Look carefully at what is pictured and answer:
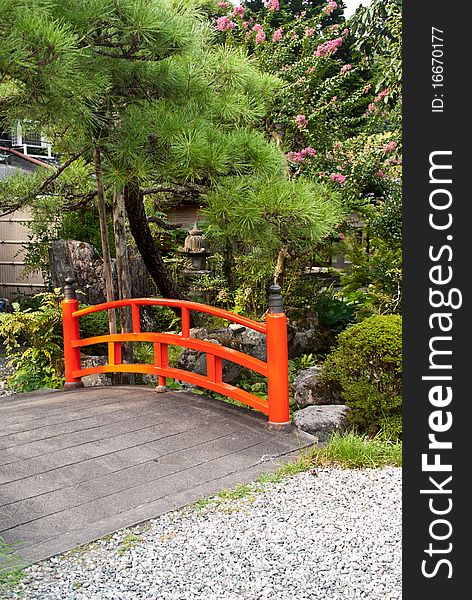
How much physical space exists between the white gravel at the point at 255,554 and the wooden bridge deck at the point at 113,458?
199mm

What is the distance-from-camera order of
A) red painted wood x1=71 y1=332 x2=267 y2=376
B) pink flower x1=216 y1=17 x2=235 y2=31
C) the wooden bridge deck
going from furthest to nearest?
pink flower x1=216 y1=17 x2=235 y2=31 < red painted wood x1=71 y1=332 x2=267 y2=376 < the wooden bridge deck

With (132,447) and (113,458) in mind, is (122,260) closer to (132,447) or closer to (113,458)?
(132,447)

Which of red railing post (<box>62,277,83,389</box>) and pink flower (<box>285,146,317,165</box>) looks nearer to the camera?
red railing post (<box>62,277,83,389</box>)

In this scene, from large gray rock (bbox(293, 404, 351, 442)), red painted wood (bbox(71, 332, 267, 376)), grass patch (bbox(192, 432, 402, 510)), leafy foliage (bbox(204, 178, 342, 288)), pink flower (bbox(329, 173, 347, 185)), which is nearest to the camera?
grass patch (bbox(192, 432, 402, 510))

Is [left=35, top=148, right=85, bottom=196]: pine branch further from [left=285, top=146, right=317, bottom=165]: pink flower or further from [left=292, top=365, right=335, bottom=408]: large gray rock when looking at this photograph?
[left=285, top=146, right=317, bottom=165]: pink flower

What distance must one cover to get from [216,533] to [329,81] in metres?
→ 7.34

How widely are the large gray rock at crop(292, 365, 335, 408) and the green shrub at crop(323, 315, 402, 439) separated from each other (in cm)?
61

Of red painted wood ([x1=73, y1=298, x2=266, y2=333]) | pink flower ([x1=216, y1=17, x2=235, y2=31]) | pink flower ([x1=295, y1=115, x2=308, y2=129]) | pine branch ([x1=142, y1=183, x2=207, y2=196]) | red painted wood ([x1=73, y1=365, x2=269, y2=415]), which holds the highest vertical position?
pink flower ([x1=216, y1=17, x2=235, y2=31])

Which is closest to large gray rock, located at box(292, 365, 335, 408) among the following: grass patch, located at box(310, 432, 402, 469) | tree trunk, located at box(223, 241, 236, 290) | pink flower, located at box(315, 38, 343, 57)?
grass patch, located at box(310, 432, 402, 469)

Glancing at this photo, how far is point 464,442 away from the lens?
254cm

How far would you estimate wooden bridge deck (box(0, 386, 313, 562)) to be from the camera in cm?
353

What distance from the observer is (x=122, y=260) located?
22.2 ft

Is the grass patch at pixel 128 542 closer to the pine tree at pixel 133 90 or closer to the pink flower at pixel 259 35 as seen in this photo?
the pine tree at pixel 133 90

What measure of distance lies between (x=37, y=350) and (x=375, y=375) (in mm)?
3477
